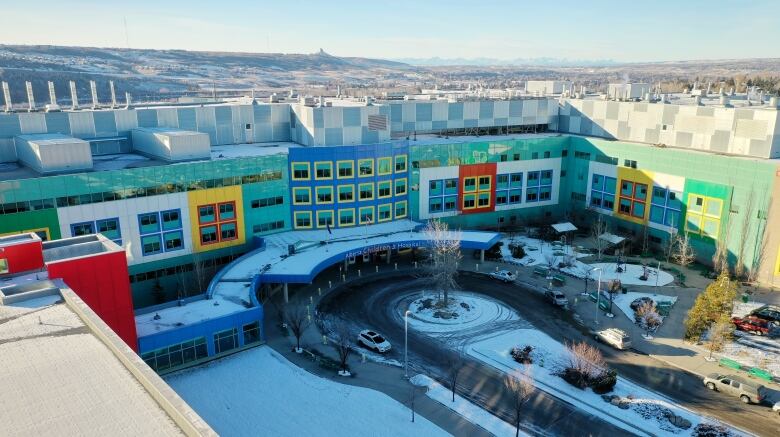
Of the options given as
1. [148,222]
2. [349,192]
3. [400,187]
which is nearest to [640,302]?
[400,187]

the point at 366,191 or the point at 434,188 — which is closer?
the point at 366,191

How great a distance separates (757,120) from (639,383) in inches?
1403

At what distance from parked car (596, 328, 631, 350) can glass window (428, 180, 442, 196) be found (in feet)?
95.0

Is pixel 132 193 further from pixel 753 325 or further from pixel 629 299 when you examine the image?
pixel 753 325

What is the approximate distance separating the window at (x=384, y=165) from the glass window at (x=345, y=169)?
3284 millimetres

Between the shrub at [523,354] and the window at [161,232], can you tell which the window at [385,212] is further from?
the shrub at [523,354]

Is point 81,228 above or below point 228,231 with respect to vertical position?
above

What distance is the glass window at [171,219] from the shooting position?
5134cm

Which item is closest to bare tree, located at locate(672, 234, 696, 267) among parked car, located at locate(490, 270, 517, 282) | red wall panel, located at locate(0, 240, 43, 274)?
parked car, located at locate(490, 270, 517, 282)

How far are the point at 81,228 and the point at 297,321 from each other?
68.6ft

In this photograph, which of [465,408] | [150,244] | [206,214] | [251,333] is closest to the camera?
[465,408]

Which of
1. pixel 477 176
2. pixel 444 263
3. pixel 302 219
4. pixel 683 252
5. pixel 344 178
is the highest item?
pixel 344 178

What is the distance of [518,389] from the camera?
103 feet

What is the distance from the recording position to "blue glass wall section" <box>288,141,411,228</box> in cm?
5881
